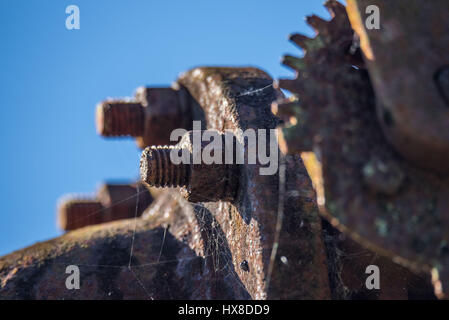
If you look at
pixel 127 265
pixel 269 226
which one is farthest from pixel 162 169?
pixel 127 265

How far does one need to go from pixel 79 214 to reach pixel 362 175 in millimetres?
3772

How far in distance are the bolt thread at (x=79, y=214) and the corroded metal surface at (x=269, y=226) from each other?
2.27 meters

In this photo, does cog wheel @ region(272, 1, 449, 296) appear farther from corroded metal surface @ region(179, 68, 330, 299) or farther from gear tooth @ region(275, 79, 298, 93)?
corroded metal surface @ region(179, 68, 330, 299)

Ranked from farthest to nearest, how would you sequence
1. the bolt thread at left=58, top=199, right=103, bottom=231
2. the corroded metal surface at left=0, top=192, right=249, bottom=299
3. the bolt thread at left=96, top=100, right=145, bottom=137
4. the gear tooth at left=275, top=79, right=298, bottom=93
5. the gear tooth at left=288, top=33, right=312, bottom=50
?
the bolt thread at left=58, top=199, right=103, bottom=231 < the bolt thread at left=96, top=100, right=145, bottom=137 < the corroded metal surface at left=0, top=192, right=249, bottom=299 < the gear tooth at left=288, top=33, right=312, bottom=50 < the gear tooth at left=275, top=79, right=298, bottom=93

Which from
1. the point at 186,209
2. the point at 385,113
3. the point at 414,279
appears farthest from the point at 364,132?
the point at 186,209

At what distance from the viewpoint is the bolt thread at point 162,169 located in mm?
2701

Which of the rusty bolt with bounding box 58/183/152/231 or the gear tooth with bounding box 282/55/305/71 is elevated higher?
the gear tooth with bounding box 282/55/305/71

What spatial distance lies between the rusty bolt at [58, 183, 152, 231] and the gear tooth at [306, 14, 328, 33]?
2.96m

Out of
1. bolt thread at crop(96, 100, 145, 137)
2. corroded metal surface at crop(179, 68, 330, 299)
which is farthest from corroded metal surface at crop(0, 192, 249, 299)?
bolt thread at crop(96, 100, 145, 137)

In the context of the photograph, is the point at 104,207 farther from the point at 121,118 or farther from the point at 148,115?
the point at 148,115

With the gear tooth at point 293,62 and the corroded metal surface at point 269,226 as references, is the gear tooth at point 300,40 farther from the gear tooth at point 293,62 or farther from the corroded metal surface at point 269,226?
the corroded metal surface at point 269,226

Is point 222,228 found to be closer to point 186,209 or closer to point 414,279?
point 186,209

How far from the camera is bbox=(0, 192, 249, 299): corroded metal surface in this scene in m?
3.16
